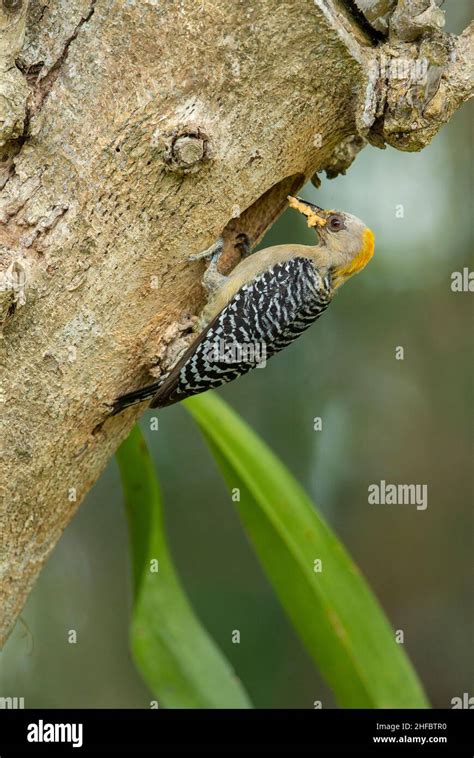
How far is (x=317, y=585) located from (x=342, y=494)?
9.22ft

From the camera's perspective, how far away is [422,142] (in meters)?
2.41

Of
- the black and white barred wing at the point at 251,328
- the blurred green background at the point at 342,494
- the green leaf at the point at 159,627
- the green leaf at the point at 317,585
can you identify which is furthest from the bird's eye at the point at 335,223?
the blurred green background at the point at 342,494

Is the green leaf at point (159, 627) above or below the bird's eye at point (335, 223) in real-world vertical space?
below

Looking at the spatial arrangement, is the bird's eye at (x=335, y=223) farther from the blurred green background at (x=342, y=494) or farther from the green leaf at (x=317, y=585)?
the blurred green background at (x=342, y=494)

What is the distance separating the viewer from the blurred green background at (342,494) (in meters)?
5.27

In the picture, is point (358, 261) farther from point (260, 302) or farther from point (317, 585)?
point (317, 585)

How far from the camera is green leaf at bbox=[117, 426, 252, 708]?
2877 millimetres

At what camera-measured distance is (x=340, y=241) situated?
3.37 metres

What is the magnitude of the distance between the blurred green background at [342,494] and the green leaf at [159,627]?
236 centimetres

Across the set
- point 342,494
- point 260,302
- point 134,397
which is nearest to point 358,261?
point 260,302

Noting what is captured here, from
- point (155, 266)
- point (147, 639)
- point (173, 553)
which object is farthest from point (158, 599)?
point (173, 553)

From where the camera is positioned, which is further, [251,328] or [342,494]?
[342,494]

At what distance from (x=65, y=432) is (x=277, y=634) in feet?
11.2

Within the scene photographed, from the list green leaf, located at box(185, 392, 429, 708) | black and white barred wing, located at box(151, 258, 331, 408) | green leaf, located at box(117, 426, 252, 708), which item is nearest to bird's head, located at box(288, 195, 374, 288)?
black and white barred wing, located at box(151, 258, 331, 408)
